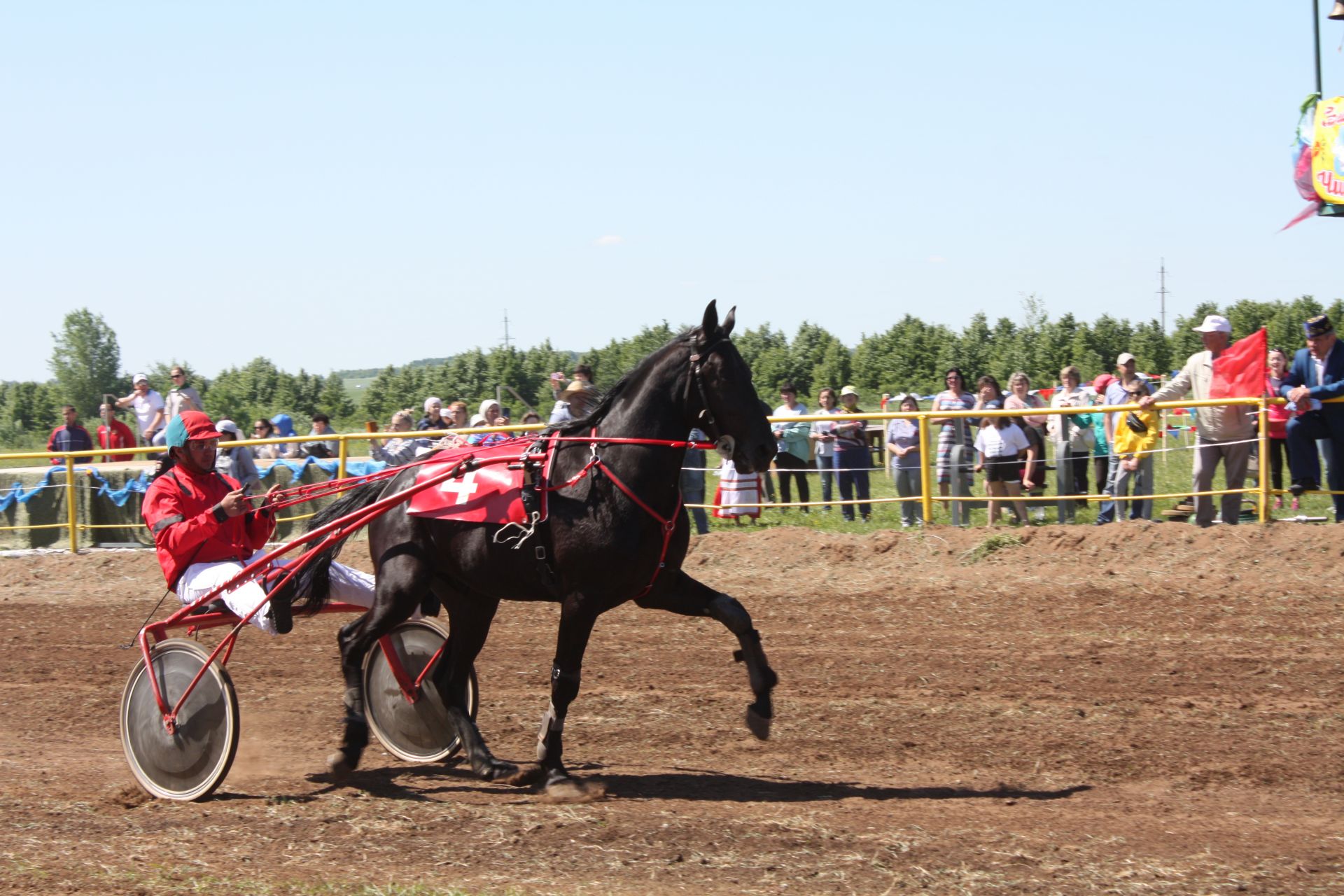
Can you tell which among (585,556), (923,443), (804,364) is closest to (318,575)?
(585,556)

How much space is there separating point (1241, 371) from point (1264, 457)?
795mm

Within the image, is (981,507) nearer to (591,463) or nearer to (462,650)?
(462,650)

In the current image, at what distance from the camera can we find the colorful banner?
13148 millimetres

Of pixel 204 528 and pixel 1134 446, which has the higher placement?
pixel 1134 446

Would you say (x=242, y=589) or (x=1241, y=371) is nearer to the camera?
(x=242, y=589)

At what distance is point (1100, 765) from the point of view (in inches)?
242

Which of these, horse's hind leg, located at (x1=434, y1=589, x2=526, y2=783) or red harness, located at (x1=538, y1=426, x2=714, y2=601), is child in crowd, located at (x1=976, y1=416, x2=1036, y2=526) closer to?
red harness, located at (x1=538, y1=426, x2=714, y2=601)

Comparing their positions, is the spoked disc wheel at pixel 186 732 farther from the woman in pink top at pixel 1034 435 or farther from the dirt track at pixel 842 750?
the woman in pink top at pixel 1034 435

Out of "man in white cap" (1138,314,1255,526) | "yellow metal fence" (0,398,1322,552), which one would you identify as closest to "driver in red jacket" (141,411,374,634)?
"yellow metal fence" (0,398,1322,552)

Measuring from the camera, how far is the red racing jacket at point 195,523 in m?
6.31

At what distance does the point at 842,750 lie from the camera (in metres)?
6.65

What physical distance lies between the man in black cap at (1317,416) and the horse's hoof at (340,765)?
7.99m

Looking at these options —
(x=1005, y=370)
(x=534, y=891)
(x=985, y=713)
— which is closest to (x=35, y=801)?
(x=534, y=891)

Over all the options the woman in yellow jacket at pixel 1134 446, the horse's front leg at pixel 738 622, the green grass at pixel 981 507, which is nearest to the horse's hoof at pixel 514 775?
the horse's front leg at pixel 738 622
